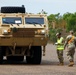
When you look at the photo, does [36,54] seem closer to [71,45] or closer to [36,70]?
[71,45]

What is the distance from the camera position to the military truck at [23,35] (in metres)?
23.5

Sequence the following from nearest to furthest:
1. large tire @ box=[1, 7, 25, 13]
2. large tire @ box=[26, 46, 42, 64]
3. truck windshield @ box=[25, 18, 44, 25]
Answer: truck windshield @ box=[25, 18, 44, 25] → large tire @ box=[26, 46, 42, 64] → large tire @ box=[1, 7, 25, 13]

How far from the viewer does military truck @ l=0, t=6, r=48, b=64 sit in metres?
23.5

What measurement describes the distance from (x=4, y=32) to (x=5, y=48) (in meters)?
1.41

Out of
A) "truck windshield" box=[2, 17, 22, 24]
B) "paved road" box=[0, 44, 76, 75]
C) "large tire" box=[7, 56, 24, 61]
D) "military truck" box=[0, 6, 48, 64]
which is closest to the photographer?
"paved road" box=[0, 44, 76, 75]

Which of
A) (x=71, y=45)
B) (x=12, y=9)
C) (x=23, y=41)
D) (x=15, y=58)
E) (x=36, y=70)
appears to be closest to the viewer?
(x=36, y=70)

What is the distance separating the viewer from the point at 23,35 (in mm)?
23719

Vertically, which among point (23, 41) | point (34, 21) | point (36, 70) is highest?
point (34, 21)

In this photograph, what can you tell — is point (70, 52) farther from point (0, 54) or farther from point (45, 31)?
point (0, 54)

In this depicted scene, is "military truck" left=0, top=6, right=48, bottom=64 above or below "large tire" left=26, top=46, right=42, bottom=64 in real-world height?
above

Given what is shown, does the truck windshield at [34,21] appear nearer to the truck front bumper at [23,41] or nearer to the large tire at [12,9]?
the truck front bumper at [23,41]

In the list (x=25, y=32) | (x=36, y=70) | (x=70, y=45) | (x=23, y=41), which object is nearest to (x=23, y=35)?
(x=25, y=32)

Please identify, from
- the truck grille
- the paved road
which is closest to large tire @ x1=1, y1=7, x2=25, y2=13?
the truck grille

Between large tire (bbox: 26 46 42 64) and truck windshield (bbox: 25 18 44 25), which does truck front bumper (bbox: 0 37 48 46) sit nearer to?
large tire (bbox: 26 46 42 64)
